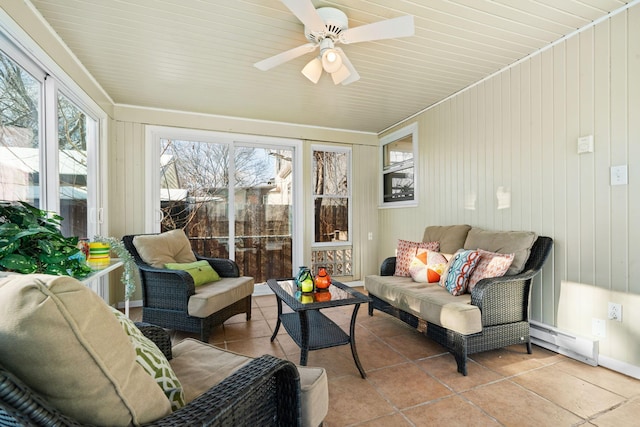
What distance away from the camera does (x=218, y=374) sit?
125 cm

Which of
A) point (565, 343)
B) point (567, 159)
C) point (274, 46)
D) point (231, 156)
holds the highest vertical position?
point (274, 46)

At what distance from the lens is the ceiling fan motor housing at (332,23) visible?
6.48ft

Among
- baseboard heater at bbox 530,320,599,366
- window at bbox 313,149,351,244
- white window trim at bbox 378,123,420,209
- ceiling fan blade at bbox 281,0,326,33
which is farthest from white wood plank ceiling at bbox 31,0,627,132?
baseboard heater at bbox 530,320,599,366

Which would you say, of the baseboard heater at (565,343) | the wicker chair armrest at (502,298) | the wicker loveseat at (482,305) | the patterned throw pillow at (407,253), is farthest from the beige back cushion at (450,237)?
the baseboard heater at (565,343)

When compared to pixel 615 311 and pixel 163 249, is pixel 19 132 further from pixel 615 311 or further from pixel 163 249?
pixel 615 311

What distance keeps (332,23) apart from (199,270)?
2340 millimetres

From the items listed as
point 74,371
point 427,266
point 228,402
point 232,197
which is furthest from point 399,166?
point 74,371

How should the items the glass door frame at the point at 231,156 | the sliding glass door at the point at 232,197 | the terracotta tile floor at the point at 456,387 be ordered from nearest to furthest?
the terracotta tile floor at the point at 456,387
the glass door frame at the point at 231,156
the sliding glass door at the point at 232,197

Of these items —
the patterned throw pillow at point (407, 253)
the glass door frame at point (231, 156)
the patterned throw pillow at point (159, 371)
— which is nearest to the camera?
the patterned throw pillow at point (159, 371)

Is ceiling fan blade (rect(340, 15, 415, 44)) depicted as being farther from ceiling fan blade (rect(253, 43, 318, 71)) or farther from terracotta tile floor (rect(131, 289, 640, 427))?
terracotta tile floor (rect(131, 289, 640, 427))

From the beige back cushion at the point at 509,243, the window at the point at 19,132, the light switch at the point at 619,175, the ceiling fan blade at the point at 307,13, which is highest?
the ceiling fan blade at the point at 307,13

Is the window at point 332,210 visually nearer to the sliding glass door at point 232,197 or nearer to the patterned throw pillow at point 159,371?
the sliding glass door at point 232,197

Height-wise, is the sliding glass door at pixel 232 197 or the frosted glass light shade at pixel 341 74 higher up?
the frosted glass light shade at pixel 341 74

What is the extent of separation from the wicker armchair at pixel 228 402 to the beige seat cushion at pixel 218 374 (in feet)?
0.17
